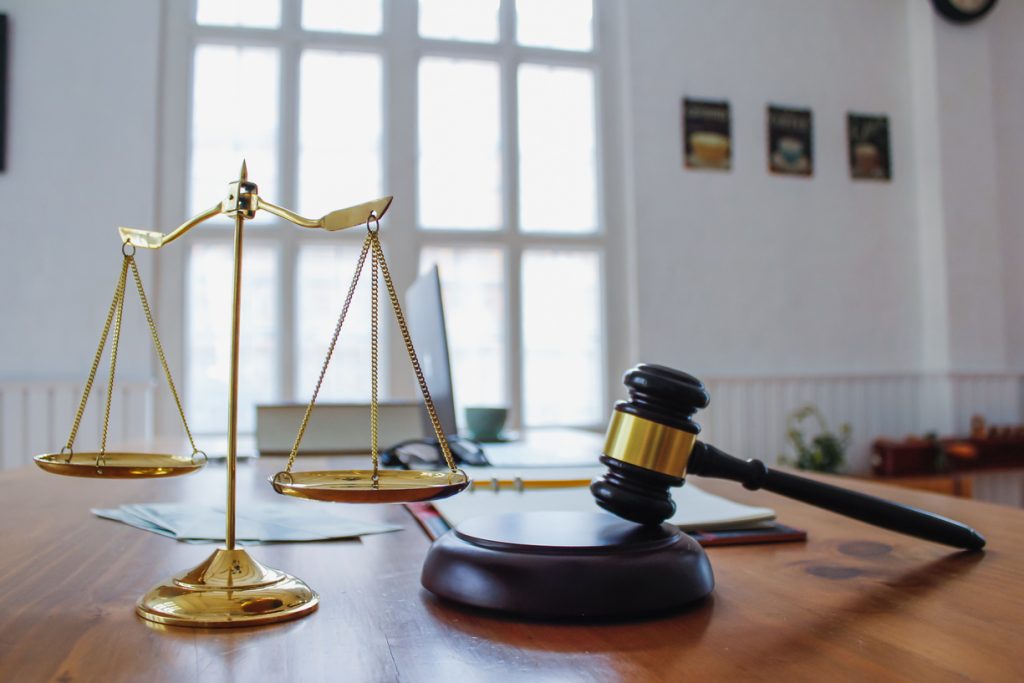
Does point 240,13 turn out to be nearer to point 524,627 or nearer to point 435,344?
point 435,344

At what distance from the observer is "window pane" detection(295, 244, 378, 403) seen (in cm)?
378

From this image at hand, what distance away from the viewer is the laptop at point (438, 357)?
123cm

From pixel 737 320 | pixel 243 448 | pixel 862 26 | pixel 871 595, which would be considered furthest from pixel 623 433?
pixel 862 26

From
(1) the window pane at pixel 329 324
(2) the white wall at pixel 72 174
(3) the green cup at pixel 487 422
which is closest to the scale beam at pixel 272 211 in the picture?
(3) the green cup at pixel 487 422

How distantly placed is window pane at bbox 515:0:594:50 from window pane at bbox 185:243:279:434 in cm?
181

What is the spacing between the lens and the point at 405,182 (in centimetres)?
389

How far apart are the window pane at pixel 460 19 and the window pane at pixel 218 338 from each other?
1464 mm

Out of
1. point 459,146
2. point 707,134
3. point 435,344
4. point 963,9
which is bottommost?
point 435,344

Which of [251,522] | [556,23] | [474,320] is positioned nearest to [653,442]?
[251,522]

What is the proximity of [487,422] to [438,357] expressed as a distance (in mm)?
647

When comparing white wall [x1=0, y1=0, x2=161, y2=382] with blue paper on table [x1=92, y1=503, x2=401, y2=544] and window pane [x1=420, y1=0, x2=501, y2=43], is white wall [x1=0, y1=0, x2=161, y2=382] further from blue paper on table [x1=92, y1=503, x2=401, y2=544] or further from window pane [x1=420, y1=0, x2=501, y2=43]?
blue paper on table [x1=92, y1=503, x2=401, y2=544]

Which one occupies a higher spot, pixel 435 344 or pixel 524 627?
pixel 435 344

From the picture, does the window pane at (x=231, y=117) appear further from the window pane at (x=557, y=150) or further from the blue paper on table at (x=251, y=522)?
the blue paper on table at (x=251, y=522)

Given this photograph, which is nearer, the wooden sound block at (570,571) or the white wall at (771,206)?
the wooden sound block at (570,571)
